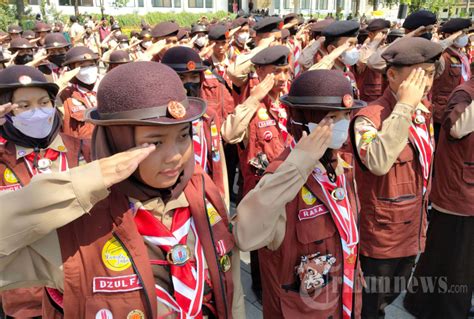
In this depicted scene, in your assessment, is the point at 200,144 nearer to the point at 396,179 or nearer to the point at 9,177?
the point at 9,177

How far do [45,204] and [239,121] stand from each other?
2.54m

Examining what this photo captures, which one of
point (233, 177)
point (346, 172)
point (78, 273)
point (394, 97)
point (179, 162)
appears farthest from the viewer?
point (233, 177)

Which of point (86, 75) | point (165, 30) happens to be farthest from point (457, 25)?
point (86, 75)

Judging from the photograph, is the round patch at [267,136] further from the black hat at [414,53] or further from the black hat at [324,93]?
the black hat at [324,93]

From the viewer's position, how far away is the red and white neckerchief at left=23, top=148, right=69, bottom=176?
2977 millimetres

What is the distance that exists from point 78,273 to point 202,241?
53 centimetres

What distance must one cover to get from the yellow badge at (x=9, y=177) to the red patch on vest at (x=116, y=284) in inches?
69.1

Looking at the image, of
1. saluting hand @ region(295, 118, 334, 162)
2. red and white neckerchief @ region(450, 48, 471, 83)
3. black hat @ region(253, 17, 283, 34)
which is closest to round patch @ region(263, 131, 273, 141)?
saluting hand @ region(295, 118, 334, 162)

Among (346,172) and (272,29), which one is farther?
(272,29)

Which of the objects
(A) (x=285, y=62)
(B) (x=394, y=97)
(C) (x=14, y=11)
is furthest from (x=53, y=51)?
(C) (x=14, y=11)

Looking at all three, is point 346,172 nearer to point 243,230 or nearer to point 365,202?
point 365,202

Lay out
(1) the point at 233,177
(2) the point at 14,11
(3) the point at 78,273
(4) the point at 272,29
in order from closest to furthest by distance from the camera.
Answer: (3) the point at 78,273
(1) the point at 233,177
(4) the point at 272,29
(2) the point at 14,11

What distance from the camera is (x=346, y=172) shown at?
261cm

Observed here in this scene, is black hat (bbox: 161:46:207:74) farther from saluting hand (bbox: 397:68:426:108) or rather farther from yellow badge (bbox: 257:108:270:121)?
saluting hand (bbox: 397:68:426:108)
